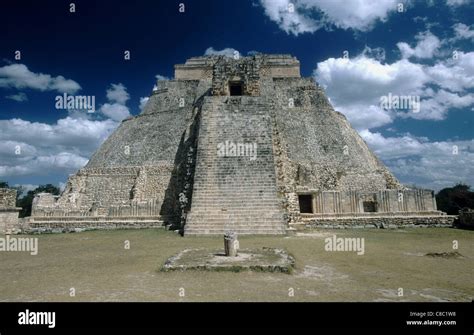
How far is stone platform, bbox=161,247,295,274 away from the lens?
280 inches

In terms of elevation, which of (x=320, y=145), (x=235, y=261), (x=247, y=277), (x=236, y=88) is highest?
(x=236, y=88)

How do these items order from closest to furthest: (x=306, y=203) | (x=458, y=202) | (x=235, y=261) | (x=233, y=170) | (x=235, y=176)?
(x=235, y=261)
(x=235, y=176)
(x=233, y=170)
(x=306, y=203)
(x=458, y=202)

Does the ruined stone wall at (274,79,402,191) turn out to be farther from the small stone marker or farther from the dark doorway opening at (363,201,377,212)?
the small stone marker

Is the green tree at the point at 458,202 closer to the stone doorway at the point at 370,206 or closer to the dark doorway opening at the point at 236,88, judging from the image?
the stone doorway at the point at 370,206

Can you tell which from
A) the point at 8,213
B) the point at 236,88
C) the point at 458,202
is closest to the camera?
the point at 8,213

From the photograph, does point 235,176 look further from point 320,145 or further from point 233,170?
point 320,145

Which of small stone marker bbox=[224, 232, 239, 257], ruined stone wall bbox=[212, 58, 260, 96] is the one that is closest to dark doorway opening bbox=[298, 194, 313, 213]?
ruined stone wall bbox=[212, 58, 260, 96]

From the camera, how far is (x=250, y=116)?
57.9ft

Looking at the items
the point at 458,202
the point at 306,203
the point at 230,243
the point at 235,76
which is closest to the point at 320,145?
the point at 306,203

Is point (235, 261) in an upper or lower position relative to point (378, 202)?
lower

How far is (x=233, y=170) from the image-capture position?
50.2 ft

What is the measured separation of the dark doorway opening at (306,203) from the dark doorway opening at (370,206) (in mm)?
2697

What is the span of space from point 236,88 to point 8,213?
46.3 feet
